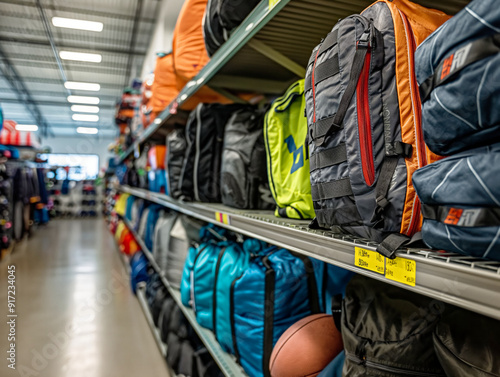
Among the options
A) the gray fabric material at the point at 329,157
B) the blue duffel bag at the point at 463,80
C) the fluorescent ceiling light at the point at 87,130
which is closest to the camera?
the blue duffel bag at the point at 463,80

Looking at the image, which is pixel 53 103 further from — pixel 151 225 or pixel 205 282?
pixel 205 282

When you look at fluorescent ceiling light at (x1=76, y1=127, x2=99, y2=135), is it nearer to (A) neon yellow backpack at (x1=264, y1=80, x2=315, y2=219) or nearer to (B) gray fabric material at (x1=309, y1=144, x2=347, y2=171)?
(A) neon yellow backpack at (x1=264, y1=80, x2=315, y2=219)

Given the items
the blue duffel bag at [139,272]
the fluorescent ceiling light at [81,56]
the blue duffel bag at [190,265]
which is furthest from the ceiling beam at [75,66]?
the blue duffel bag at [190,265]

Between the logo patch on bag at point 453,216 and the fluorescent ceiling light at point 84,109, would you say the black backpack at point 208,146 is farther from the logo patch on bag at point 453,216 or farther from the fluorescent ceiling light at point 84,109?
the fluorescent ceiling light at point 84,109

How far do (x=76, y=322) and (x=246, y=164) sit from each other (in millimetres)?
2633

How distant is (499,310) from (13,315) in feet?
13.1

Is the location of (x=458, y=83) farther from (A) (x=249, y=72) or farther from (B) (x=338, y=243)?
(A) (x=249, y=72)

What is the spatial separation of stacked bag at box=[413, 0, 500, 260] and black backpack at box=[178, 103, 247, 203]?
1532 millimetres

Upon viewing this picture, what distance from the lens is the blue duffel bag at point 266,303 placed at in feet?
4.57

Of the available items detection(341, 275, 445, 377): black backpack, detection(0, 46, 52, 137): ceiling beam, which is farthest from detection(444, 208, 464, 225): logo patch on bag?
detection(0, 46, 52, 137): ceiling beam

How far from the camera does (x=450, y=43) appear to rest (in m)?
0.58

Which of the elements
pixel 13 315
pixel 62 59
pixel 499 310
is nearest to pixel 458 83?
pixel 499 310

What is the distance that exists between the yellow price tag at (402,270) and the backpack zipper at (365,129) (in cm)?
20

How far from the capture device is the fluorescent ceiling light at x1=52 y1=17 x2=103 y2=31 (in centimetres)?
704
